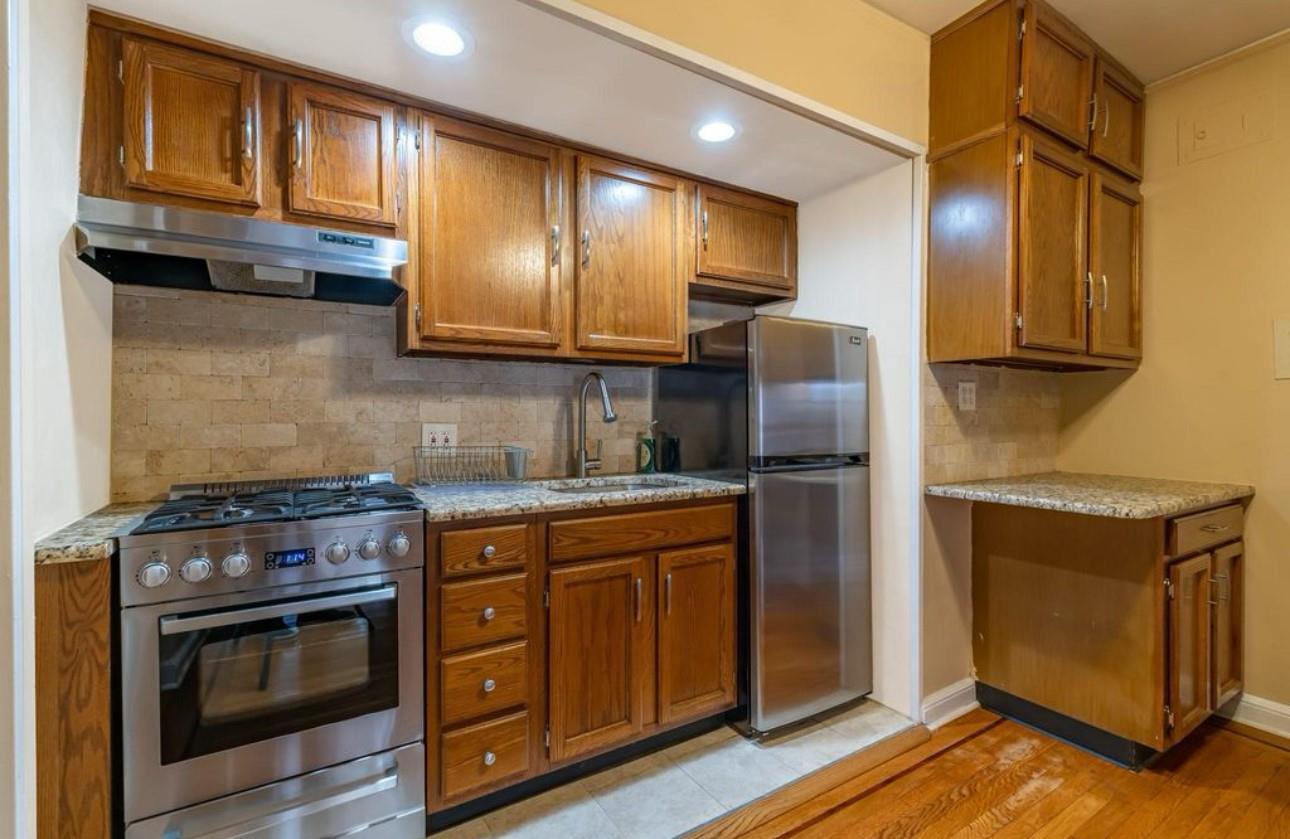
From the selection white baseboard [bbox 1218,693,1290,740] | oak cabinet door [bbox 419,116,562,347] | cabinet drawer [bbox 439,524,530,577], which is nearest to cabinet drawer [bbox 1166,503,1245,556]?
Answer: white baseboard [bbox 1218,693,1290,740]

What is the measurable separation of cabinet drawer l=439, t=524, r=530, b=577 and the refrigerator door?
88cm

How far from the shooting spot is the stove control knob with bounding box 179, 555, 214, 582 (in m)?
1.26

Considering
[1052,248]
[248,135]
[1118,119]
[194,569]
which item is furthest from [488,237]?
[1118,119]

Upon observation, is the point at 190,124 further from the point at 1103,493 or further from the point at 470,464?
the point at 1103,493

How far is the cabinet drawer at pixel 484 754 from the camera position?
158 cm

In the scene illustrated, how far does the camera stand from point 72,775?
116 cm

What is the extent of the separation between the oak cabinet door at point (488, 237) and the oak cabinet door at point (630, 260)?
12 centimetres

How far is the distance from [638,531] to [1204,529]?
2008 millimetres

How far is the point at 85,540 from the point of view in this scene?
3.86 ft

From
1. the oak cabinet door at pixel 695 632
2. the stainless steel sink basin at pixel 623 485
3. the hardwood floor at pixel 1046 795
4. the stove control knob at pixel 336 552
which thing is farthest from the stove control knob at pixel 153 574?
the hardwood floor at pixel 1046 795

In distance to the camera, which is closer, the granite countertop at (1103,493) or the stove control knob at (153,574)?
the stove control knob at (153,574)

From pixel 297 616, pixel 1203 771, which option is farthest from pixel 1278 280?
pixel 297 616

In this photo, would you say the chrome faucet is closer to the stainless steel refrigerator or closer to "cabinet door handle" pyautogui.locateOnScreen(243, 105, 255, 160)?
the stainless steel refrigerator

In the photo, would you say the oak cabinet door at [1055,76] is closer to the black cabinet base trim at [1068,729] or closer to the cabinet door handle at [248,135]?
the black cabinet base trim at [1068,729]
